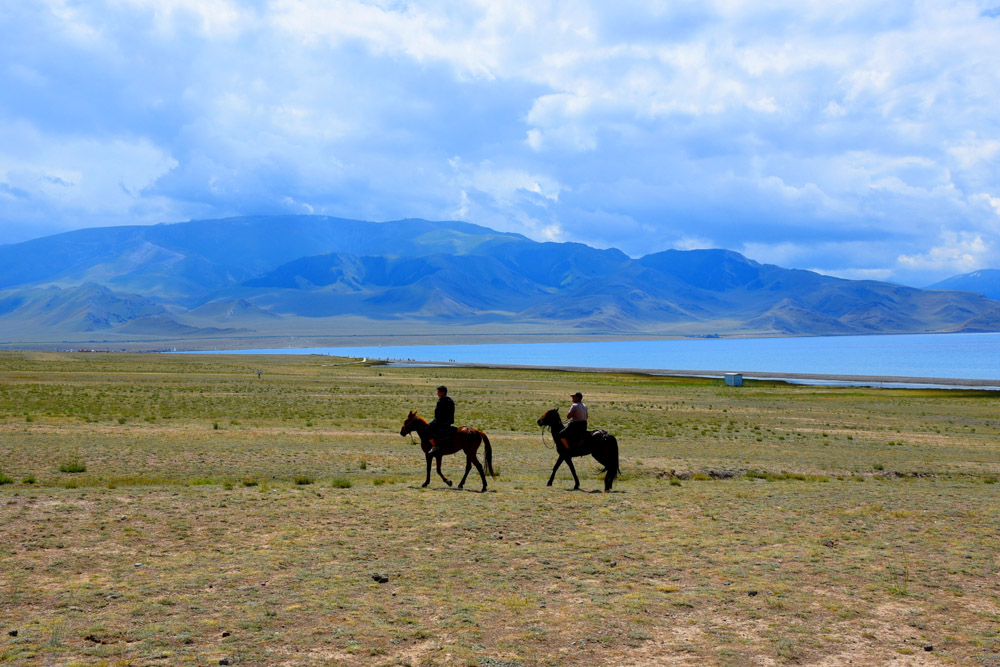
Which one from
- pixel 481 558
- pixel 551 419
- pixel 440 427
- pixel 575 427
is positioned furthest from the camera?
pixel 440 427

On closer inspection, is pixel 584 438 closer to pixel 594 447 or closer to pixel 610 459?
pixel 594 447

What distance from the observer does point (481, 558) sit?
11.5 m

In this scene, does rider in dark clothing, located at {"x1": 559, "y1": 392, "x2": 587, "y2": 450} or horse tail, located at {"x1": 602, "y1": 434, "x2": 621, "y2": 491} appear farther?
horse tail, located at {"x1": 602, "y1": 434, "x2": 621, "y2": 491}

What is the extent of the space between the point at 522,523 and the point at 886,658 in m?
7.06

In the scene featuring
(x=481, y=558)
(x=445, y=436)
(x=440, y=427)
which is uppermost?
(x=440, y=427)

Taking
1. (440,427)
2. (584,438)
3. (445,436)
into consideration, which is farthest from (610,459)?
(440,427)

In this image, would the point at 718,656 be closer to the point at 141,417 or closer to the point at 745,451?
the point at 745,451

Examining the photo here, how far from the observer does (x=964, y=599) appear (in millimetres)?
9672

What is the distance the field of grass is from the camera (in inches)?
316

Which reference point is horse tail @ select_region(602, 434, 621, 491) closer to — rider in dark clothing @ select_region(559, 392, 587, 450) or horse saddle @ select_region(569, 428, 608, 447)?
horse saddle @ select_region(569, 428, 608, 447)

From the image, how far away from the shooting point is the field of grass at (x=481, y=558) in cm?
804

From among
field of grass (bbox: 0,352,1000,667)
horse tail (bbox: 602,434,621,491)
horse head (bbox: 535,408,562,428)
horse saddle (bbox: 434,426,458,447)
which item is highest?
horse head (bbox: 535,408,562,428)

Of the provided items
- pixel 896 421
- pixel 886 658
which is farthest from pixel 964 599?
pixel 896 421

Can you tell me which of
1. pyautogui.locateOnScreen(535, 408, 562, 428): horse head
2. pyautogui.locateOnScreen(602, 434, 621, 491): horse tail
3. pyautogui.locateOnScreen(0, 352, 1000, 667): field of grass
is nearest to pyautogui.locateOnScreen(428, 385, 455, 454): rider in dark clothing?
pyautogui.locateOnScreen(0, 352, 1000, 667): field of grass
